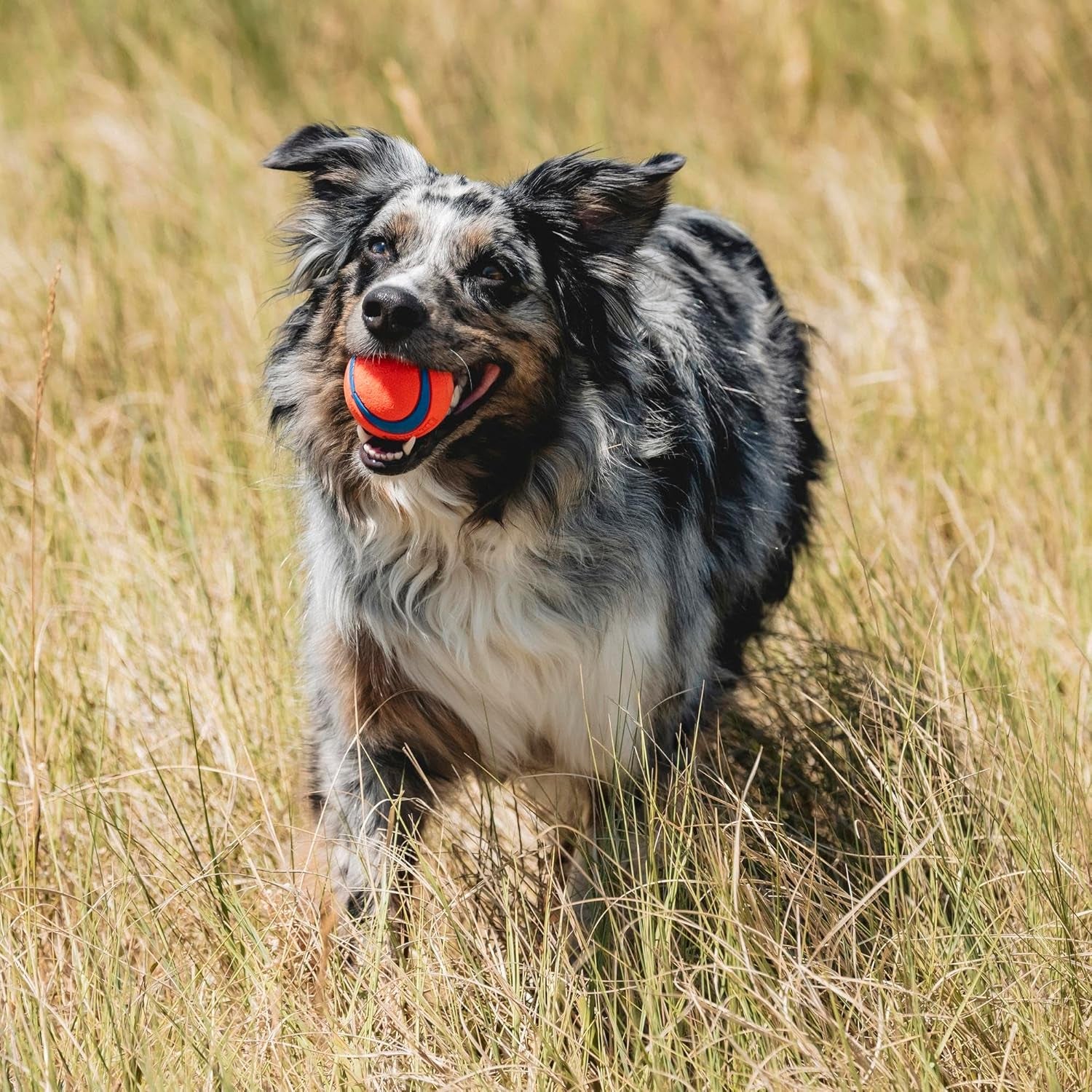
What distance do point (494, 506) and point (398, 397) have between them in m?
0.31

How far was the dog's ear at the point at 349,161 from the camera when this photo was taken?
3.05m

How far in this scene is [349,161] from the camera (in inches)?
122

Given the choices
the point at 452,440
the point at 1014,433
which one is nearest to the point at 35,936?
the point at 452,440

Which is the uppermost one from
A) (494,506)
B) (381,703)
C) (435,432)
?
(435,432)

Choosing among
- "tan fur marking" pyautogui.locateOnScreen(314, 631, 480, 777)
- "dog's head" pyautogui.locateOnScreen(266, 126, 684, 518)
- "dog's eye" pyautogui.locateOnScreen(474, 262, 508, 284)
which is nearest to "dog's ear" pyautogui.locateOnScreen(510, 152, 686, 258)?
"dog's head" pyautogui.locateOnScreen(266, 126, 684, 518)

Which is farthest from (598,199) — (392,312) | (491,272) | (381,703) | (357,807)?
(357,807)

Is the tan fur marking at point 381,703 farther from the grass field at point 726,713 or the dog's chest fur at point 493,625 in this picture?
the grass field at point 726,713

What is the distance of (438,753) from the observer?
2.98 meters

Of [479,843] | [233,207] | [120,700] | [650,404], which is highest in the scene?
[233,207]

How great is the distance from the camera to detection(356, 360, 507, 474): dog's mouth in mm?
2672

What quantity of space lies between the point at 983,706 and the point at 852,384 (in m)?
1.85

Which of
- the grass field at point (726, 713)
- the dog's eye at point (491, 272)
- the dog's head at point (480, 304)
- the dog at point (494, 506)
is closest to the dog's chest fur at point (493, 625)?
the dog at point (494, 506)

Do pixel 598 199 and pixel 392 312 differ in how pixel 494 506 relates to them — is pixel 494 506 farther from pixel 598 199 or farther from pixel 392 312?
pixel 598 199

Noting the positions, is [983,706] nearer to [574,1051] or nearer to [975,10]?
[574,1051]
